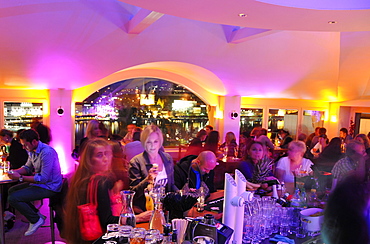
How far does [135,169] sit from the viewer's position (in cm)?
331

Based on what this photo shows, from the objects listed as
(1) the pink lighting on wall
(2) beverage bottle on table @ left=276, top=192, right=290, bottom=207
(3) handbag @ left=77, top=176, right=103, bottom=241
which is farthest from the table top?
(1) the pink lighting on wall

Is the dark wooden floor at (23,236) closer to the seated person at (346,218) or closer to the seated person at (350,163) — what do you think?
the seated person at (346,218)

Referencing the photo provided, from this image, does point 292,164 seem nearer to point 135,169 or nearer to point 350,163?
point 350,163

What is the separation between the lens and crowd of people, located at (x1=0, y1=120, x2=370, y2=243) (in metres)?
2.35

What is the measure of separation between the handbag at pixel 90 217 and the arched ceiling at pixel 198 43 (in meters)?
1.78

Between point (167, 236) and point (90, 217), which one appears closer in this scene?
point (167, 236)

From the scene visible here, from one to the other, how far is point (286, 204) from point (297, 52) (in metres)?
5.37

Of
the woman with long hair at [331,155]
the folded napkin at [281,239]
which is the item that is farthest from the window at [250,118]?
the folded napkin at [281,239]

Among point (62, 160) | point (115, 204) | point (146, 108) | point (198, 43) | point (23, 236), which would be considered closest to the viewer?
point (115, 204)

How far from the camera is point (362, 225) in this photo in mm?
1612

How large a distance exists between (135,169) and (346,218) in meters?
2.16

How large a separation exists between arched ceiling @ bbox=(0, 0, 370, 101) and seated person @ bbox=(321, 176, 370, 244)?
200cm

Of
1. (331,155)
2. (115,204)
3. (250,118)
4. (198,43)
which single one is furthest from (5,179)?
(250,118)

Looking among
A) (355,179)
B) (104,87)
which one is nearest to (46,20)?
(104,87)
